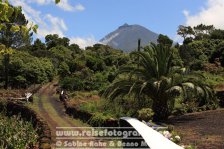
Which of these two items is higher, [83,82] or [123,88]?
[83,82]

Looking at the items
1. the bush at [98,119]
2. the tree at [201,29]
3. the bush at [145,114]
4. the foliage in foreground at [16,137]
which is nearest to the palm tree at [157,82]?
the bush at [98,119]

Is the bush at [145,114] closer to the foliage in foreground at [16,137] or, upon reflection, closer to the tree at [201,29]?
the foliage in foreground at [16,137]

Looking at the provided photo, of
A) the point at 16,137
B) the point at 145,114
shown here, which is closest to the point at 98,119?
the point at 145,114

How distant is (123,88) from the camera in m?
19.1

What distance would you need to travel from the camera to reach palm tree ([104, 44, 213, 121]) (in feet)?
61.7

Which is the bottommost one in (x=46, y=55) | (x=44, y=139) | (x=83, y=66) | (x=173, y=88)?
(x=44, y=139)

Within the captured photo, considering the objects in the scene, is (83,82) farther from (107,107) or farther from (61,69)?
(107,107)

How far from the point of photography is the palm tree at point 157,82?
18.8 metres

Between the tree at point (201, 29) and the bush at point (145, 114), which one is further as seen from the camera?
the tree at point (201, 29)

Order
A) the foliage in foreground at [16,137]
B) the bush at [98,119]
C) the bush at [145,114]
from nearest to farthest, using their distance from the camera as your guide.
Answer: the foliage in foreground at [16,137] < the bush at [145,114] < the bush at [98,119]

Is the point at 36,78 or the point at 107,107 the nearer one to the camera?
the point at 107,107

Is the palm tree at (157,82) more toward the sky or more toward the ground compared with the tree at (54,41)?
more toward the ground

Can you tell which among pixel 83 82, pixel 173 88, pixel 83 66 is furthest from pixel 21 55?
pixel 173 88

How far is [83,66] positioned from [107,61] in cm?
Answer: 883
